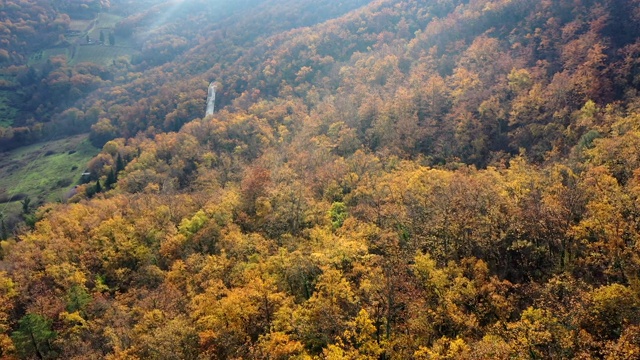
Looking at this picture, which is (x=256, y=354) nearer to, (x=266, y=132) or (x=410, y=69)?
(x=266, y=132)

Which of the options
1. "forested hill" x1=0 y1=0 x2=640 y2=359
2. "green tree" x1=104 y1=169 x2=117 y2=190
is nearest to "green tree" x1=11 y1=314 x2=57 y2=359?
"forested hill" x1=0 y1=0 x2=640 y2=359

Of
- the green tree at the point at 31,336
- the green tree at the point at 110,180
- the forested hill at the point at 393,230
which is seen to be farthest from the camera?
the green tree at the point at 110,180

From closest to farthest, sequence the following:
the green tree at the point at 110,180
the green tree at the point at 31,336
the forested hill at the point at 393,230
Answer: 1. the forested hill at the point at 393,230
2. the green tree at the point at 31,336
3. the green tree at the point at 110,180

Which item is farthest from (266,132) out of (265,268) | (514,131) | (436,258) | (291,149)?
(436,258)

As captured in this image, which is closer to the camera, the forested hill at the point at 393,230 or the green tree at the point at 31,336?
the forested hill at the point at 393,230

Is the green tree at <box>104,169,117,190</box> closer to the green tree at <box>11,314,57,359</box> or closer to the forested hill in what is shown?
the forested hill

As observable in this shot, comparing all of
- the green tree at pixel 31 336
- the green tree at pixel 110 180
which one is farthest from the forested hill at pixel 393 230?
the green tree at pixel 110 180

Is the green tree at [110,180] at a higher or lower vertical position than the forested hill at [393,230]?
lower

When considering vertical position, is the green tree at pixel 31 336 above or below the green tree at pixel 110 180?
above

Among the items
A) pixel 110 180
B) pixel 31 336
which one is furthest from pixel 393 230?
pixel 110 180

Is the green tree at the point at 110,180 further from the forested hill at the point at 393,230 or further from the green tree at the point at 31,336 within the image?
the green tree at the point at 31,336
